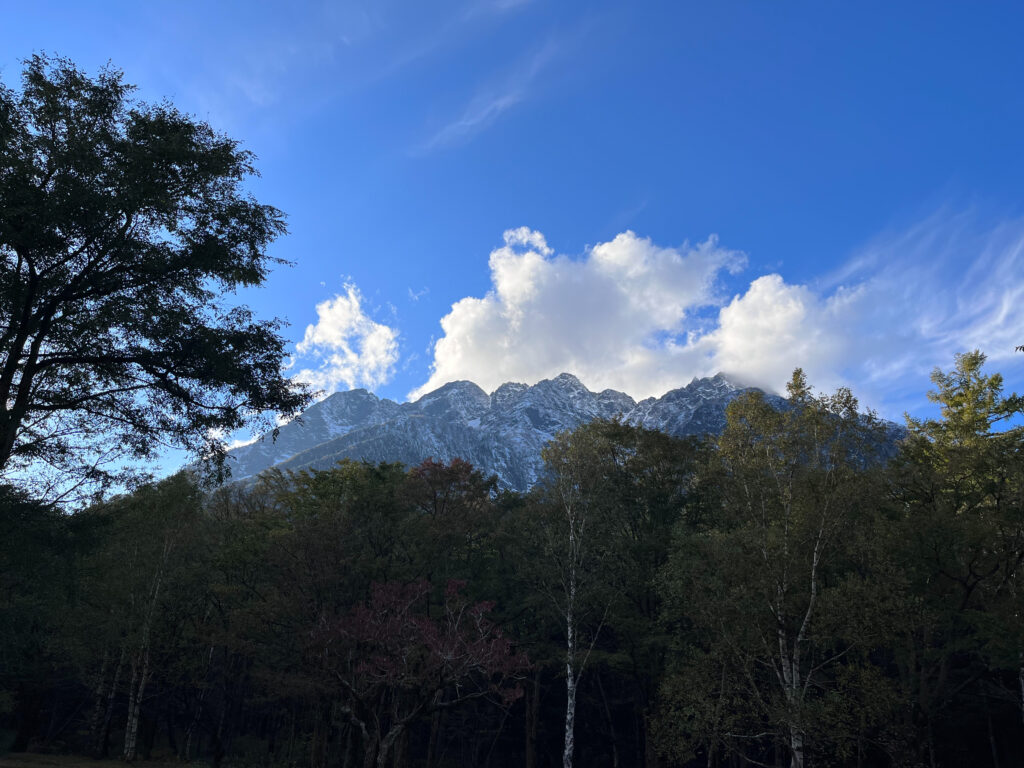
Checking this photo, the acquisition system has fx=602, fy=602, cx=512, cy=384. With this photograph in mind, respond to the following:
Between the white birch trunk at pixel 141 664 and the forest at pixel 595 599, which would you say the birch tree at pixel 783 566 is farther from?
the white birch trunk at pixel 141 664

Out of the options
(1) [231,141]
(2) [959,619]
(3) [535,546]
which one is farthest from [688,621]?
(1) [231,141]

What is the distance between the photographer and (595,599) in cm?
3253

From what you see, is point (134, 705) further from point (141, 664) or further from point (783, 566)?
point (783, 566)

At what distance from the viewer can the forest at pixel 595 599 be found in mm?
20969

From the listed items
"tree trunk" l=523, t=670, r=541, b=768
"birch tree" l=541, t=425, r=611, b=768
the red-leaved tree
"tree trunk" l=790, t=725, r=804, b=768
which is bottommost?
"tree trunk" l=523, t=670, r=541, b=768

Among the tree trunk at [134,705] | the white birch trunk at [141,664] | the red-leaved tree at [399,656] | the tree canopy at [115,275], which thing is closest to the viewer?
the tree canopy at [115,275]

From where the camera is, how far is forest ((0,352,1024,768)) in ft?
68.8

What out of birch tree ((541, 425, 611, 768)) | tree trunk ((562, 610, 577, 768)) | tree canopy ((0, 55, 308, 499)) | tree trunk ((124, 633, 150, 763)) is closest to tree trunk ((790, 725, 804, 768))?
tree trunk ((562, 610, 577, 768))

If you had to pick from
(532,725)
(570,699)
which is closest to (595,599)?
(570,699)

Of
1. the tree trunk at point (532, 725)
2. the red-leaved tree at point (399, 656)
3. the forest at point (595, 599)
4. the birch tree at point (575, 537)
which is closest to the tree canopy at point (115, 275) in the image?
the forest at point (595, 599)

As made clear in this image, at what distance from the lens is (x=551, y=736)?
45656 millimetres

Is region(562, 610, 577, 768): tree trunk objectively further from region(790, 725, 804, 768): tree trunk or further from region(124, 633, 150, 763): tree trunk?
region(124, 633, 150, 763): tree trunk

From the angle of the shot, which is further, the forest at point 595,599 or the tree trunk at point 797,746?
the forest at point 595,599

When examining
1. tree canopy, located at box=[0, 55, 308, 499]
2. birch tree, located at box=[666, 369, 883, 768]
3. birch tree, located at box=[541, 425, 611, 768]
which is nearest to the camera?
tree canopy, located at box=[0, 55, 308, 499]
